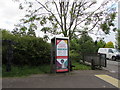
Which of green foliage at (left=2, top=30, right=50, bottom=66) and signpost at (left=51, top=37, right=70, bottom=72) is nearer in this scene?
signpost at (left=51, top=37, right=70, bottom=72)

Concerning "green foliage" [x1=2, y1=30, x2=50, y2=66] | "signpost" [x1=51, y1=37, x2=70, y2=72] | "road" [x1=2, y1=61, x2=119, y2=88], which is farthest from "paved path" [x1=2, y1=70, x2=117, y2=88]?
"green foliage" [x1=2, y1=30, x2=50, y2=66]

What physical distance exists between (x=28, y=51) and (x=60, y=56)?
8.14 feet

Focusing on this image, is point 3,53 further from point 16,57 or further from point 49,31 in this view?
point 49,31

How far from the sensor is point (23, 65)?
7.66 meters

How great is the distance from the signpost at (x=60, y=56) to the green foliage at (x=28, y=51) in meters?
1.47

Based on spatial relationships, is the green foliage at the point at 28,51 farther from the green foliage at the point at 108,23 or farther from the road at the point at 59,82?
the green foliage at the point at 108,23

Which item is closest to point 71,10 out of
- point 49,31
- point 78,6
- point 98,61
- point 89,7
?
point 78,6

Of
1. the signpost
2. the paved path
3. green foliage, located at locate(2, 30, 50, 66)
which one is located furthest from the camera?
green foliage, located at locate(2, 30, 50, 66)

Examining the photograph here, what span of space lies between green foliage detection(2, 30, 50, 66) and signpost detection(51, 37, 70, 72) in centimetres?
147

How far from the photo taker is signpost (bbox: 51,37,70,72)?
22.0ft

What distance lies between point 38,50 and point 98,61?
4855 millimetres

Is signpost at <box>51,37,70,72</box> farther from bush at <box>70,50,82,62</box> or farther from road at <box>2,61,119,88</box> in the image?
bush at <box>70,50,82,62</box>

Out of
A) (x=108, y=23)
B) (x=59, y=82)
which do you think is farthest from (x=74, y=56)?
(x=59, y=82)

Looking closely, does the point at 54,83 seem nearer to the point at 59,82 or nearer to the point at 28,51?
the point at 59,82
